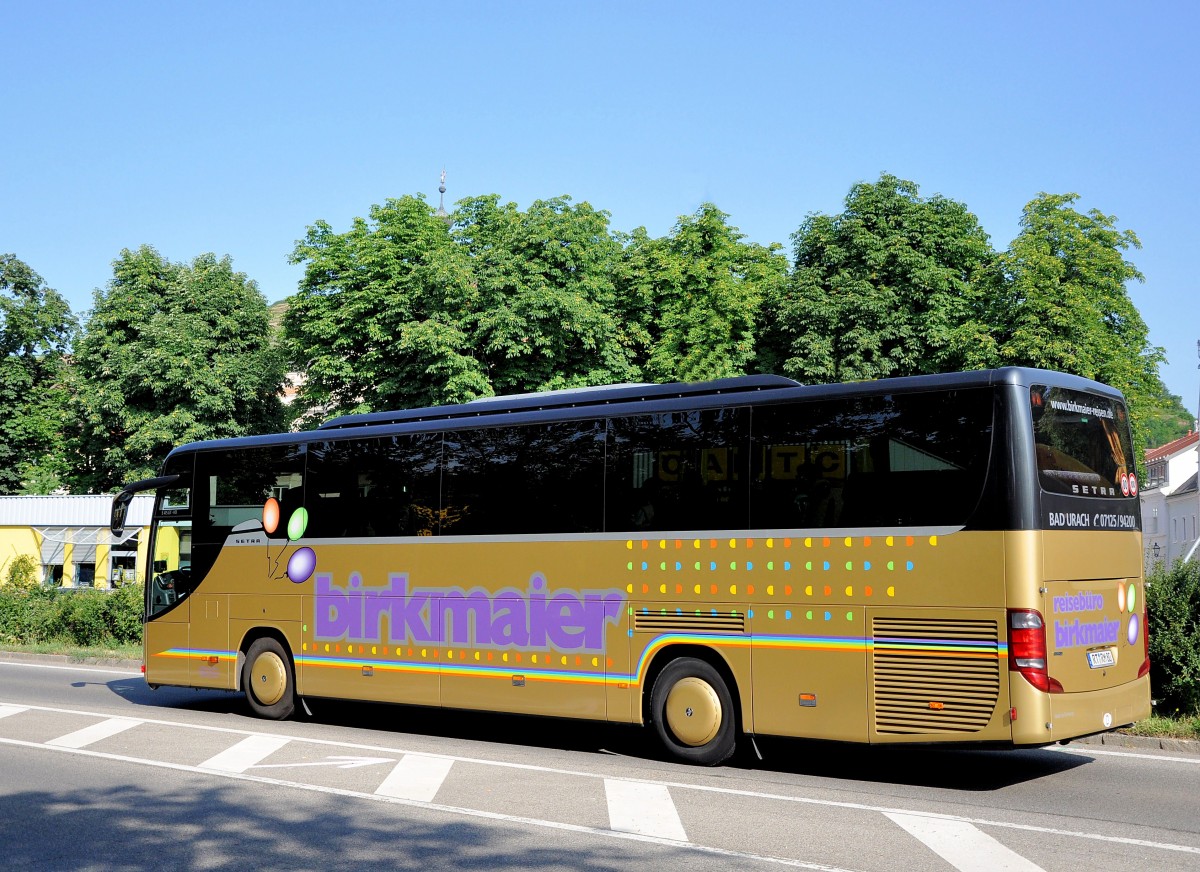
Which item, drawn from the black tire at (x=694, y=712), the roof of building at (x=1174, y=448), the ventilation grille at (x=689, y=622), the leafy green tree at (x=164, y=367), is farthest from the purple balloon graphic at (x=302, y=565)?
the roof of building at (x=1174, y=448)

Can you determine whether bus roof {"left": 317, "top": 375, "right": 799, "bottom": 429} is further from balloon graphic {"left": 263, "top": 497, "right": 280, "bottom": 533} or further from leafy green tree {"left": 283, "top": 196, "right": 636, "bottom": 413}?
leafy green tree {"left": 283, "top": 196, "right": 636, "bottom": 413}

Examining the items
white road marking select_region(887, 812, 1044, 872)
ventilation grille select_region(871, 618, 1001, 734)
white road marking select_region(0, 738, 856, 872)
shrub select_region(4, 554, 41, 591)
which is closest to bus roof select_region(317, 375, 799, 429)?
ventilation grille select_region(871, 618, 1001, 734)

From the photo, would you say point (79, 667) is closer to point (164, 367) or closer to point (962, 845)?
point (962, 845)

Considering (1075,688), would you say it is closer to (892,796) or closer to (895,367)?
(892,796)

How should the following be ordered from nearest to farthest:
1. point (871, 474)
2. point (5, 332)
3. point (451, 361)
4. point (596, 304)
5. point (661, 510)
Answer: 1. point (871, 474)
2. point (661, 510)
3. point (451, 361)
4. point (596, 304)
5. point (5, 332)

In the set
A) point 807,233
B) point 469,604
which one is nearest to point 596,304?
point 807,233

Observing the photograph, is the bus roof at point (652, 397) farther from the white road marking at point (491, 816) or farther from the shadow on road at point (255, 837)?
the shadow on road at point (255, 837)

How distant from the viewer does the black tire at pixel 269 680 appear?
595 inches

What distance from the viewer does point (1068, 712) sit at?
9.66 m

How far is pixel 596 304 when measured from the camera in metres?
39.2

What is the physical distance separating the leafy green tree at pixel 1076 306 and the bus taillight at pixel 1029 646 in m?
30.9

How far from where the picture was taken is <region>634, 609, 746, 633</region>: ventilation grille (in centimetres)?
1111

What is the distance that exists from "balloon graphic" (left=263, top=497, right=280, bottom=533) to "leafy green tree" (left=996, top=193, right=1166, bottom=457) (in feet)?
96.8

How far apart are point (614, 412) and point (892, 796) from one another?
14.9ft
